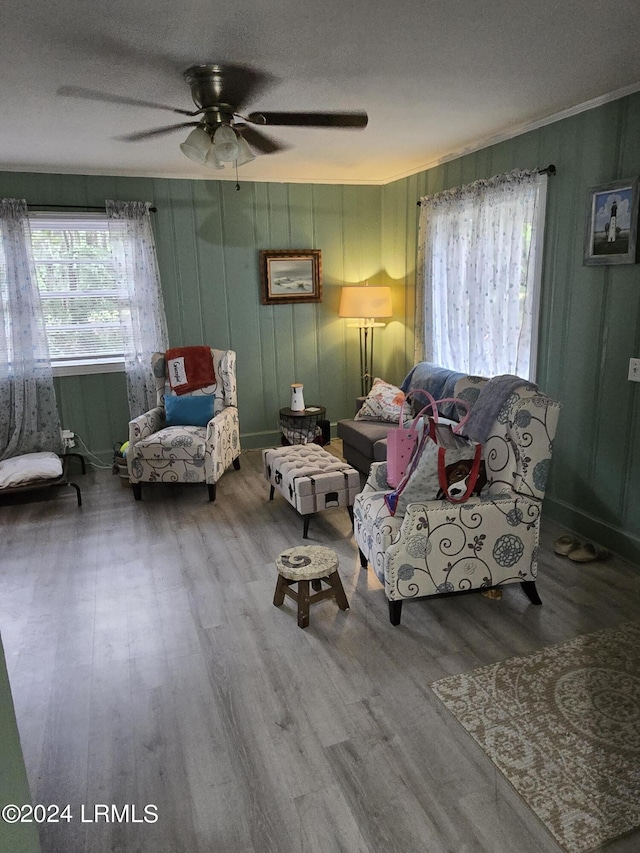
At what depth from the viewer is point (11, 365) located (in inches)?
188

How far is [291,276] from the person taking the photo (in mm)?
5559

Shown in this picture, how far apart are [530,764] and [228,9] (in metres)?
2.74

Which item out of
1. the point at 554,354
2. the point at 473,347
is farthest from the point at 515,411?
the point at 473,347

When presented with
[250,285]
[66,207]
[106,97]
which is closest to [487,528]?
[106,97]

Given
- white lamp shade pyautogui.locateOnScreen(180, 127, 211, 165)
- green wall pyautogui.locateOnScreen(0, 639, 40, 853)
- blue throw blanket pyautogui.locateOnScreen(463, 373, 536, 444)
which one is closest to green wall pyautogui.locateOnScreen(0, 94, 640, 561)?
blue throw blanket pyautogui.locateOnScreen(463, 373, 536, 444)

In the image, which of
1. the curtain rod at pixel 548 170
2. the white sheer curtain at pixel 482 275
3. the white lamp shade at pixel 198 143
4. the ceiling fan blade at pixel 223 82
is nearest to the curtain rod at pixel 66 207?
the ceiling fan blade at pixel 223 82

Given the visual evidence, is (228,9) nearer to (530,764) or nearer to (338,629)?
(338,629)

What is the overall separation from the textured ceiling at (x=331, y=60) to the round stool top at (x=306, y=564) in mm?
2192

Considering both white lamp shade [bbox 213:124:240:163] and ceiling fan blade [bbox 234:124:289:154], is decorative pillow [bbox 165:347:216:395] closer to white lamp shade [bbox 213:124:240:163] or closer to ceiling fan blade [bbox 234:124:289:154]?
ceiling fan blade [bbox 234:124:289:154]

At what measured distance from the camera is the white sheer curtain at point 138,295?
4.92m

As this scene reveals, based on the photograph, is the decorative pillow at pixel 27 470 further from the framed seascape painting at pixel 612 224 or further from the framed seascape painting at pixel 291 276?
the framed seascape painting at pixel 612 224

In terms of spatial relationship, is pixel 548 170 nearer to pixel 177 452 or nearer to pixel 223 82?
pixel 223 82

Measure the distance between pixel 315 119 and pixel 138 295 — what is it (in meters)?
2.85

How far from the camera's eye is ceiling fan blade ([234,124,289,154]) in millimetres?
3150
